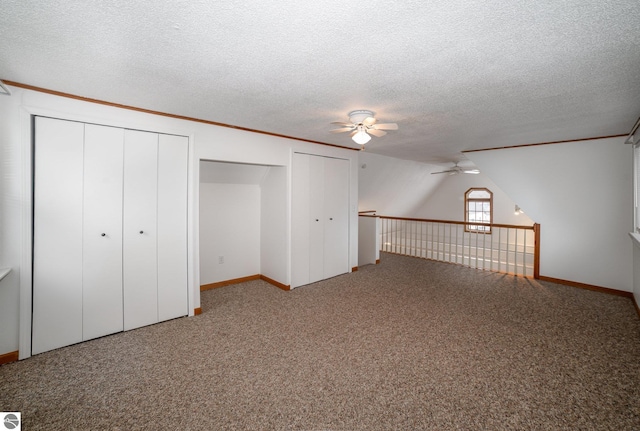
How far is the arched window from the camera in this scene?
8836 millimetres

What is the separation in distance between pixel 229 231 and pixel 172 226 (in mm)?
1289

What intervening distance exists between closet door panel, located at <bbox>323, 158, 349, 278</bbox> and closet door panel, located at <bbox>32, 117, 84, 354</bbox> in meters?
3.12

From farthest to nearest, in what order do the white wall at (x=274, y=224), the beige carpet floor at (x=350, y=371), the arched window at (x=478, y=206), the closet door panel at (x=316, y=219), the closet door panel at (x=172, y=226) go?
the arched window at (x=478, y=206)
the closet door panel at (x=316, y=219)
the white wall at (x=274, y=224)
the closet door panel at (x=172, y=226)
the beige carpet floor at (x=350, y=371)

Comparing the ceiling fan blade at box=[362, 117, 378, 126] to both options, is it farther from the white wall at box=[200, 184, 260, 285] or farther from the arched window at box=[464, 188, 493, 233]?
the arched window at box=[464, 188, 493, 233]

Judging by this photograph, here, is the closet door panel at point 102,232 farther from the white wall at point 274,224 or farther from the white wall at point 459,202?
the white wall at point 459,202

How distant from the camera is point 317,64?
1967 millimetres

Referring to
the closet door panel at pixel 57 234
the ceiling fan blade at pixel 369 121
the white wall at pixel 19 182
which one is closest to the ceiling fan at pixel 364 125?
the ceiling fan blade at pixel 369 121

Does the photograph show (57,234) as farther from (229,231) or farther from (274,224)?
(274,224)

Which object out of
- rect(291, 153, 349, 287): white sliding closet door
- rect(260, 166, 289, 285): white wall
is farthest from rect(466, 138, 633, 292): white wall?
rect(260, 166, 289, 285): white wall

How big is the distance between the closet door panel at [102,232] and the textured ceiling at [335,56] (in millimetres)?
482

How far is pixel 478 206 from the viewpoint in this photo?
29.7 ft

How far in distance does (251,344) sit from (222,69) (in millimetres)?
2363

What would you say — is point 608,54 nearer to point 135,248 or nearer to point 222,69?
point 222,69

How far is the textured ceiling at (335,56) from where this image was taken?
1.42m
